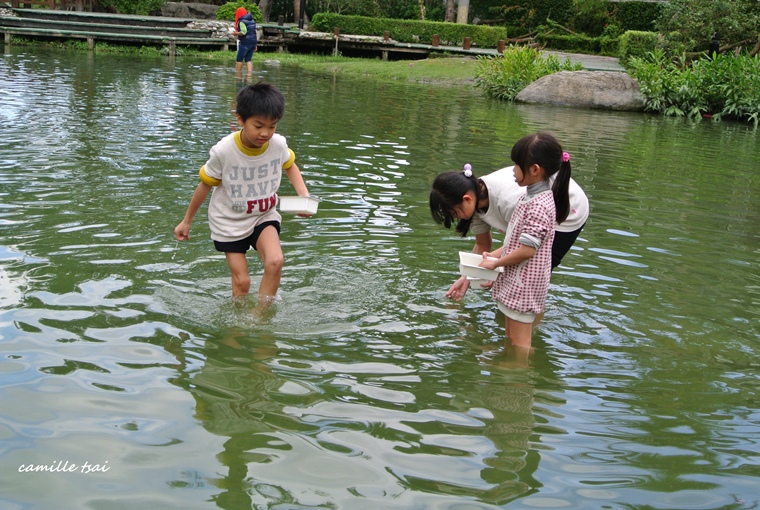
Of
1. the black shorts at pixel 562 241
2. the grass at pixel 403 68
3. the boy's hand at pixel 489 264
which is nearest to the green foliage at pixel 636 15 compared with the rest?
the grass at pixel 403 68

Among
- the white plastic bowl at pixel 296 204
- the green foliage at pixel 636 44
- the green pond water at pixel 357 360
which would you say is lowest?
the green pond water at pixel 357 360

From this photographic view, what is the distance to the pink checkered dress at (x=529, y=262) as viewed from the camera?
4.27 meters

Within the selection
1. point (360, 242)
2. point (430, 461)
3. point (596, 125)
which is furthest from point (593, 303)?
point (596, 125)

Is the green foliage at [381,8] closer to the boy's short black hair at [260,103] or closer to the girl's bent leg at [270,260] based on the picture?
the girl's bent leg at [270,260]

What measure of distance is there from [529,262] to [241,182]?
5.71 ft

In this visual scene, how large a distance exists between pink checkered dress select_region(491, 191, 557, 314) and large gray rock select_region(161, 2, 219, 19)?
34000mm

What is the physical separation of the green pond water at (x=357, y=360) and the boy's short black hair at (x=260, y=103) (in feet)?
4.03

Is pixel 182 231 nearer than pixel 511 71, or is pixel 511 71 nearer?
pixel 182 231

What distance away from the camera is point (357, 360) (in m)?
4.35

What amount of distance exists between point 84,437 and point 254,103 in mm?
1969

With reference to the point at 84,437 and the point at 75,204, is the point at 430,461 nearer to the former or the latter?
A: the point at 84,437

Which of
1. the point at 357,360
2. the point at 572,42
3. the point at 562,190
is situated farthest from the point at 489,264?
the point at 572,42

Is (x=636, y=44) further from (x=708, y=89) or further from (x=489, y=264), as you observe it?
(x=489, y=264)

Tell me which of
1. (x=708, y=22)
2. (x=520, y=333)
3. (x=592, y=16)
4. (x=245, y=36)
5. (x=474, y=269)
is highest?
(x=592, y=16)
